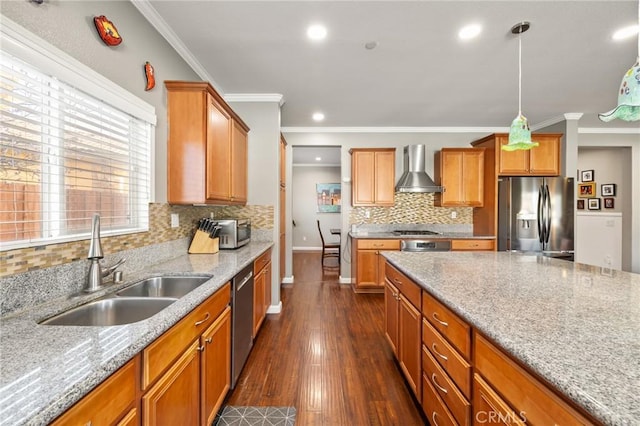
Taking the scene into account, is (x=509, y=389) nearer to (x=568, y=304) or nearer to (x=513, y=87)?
(x=568, y=304)

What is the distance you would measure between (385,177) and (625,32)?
2833mm

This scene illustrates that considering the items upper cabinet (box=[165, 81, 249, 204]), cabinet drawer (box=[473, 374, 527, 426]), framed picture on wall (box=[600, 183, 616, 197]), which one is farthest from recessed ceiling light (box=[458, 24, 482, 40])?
framed picture on wall (box=[600, 183, 616, 197])

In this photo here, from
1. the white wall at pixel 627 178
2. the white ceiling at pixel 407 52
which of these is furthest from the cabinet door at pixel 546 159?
the white wall at pixel 627 178

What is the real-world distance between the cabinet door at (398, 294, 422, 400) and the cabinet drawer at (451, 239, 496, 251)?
2530 millimetres

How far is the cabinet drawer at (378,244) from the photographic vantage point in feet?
13.5

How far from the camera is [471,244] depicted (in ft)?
13.2

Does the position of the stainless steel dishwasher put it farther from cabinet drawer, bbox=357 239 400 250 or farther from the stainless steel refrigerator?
the stainless steel refrigerator

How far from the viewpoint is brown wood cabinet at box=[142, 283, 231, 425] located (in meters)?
0.97

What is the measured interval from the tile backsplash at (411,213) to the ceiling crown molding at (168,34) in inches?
122

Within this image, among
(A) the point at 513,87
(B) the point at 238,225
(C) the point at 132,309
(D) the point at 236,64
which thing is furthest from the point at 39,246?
(A) the point at 513,87

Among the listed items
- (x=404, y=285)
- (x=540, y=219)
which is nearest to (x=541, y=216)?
(x=540, y=219)

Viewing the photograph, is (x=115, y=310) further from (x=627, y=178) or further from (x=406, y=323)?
(x=627, y=178)

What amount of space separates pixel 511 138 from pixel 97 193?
9.35ft

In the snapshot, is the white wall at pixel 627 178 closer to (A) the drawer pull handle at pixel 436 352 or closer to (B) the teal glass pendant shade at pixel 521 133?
(B) the teal glass pendant shade at pixel 521 133
